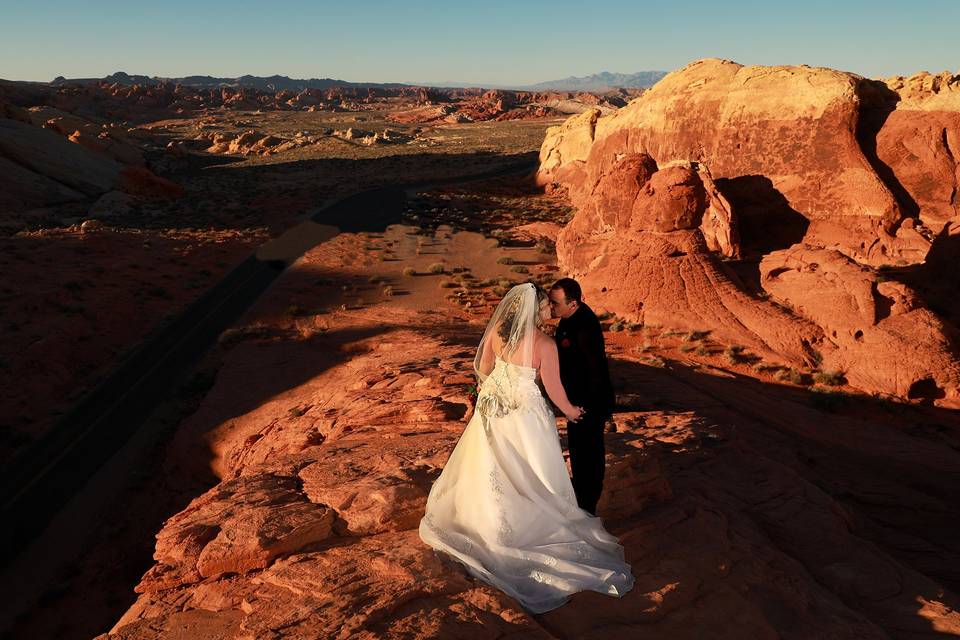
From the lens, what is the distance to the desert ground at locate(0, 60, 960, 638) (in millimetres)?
4867

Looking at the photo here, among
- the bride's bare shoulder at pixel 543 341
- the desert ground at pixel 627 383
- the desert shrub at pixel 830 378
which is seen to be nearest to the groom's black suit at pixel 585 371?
the bride's bare shoulder at pixel 543 341

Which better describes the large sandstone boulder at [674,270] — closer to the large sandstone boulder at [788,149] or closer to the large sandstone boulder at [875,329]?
the large sandstone boulder at [875,329]

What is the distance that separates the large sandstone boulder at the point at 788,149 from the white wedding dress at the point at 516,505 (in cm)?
1950

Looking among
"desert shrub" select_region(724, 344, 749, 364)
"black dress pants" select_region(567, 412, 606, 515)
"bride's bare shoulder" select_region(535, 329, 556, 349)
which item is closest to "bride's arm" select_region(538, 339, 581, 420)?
"bride's bare shoulder" select_region(535, 329, 556, 349)

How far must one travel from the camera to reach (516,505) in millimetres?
4859

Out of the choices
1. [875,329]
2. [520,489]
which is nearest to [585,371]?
[520,489]

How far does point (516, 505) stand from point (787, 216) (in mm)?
21130

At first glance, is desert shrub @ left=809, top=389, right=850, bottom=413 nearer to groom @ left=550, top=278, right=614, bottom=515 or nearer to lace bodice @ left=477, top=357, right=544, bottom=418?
groom @ left=550, top=278, right=614, bottom=515

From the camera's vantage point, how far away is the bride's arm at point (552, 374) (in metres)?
4.82

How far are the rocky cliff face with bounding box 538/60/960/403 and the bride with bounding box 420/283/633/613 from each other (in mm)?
12874

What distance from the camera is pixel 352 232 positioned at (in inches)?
1332

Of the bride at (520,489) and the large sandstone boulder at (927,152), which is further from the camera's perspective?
the large sandstone boulder at (927,152)

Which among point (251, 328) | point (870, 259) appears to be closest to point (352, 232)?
point (251, 328)

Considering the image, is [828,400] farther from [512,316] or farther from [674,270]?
[512,316]
